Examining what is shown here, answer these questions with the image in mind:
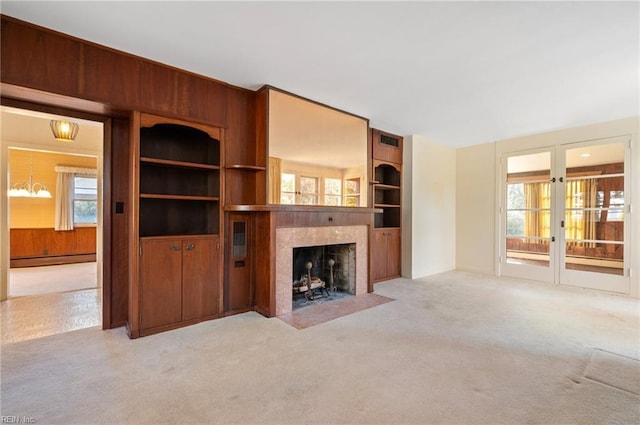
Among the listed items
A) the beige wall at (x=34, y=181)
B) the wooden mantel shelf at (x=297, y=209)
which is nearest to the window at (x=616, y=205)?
the wooden mantel shelf at (x=297, y=209)

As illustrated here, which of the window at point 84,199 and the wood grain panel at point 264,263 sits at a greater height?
the window at point 84,199

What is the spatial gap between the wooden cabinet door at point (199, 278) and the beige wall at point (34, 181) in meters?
5.94

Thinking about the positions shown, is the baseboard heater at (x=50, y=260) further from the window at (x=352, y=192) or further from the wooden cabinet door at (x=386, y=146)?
the wooden cabinet door at (x=386, y=146)

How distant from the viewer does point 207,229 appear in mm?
3273

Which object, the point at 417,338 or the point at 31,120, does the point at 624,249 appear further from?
the point at 31,120

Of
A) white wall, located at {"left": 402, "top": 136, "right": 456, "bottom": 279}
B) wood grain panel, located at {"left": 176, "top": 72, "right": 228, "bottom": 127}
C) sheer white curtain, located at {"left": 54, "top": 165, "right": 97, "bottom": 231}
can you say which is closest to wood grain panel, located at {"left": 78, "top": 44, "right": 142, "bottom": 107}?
wood grain panel, located at {"left": 176, "top": 72, "right": 228, "bottom": 127}

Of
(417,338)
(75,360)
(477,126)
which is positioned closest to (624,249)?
(477,126)

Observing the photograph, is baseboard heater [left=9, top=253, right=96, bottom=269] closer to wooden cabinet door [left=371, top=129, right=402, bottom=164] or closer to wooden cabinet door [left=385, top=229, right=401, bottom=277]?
wooden cabinet door [left=385, top=229, right=401, bottom=277]

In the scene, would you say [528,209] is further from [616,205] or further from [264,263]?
[264,263]

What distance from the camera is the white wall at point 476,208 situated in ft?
18.1

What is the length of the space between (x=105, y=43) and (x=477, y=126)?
4929 mm

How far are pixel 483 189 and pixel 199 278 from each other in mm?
5364

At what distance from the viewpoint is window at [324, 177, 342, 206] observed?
12.6 feet

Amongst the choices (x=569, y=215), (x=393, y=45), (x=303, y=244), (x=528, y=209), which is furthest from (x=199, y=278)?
(x=569, y=215)
